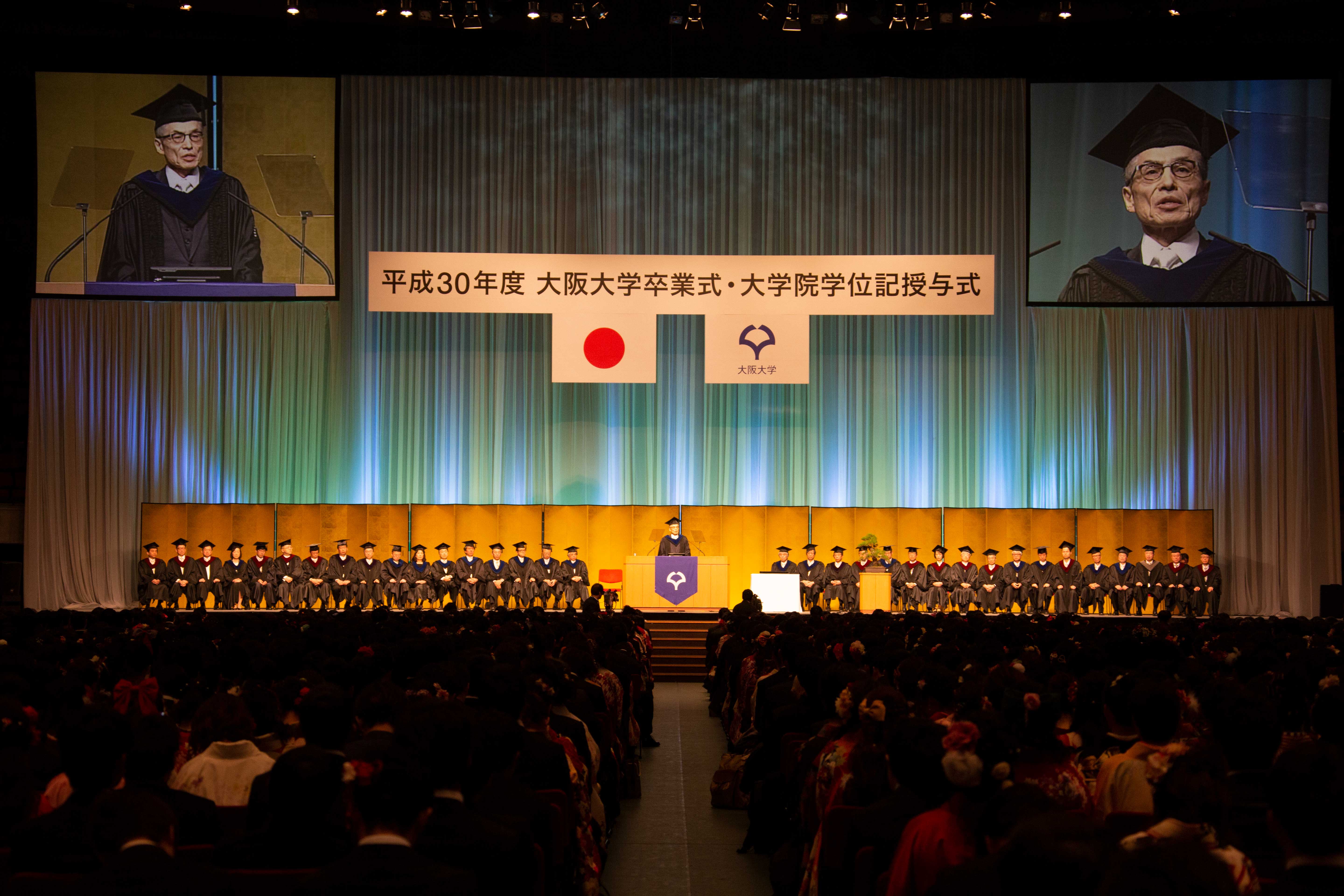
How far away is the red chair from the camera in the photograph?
17.7 meters

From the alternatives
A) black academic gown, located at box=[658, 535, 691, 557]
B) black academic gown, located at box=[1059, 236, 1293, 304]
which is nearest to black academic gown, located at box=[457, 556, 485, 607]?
black academic gown, located at box=[658, 535, 691, 557]

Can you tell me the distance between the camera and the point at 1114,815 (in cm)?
300

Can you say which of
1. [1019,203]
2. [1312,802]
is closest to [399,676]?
[1312,802]

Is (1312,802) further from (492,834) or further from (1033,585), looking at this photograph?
(1033,585)

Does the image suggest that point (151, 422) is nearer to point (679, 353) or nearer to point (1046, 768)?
point (679, 353)

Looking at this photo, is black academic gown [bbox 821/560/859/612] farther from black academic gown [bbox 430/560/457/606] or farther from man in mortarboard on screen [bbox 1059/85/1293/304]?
man in mortarboard on screen [bbox 1059/85/1293/304]

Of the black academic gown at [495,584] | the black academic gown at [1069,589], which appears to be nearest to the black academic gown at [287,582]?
the black academic gown at [495,584]

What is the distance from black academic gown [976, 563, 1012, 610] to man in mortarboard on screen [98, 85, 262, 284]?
1228 centimetres

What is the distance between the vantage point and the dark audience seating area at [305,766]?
2271 millimetres

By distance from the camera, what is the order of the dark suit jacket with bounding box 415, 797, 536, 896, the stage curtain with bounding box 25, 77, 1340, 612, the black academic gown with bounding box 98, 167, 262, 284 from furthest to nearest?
the stage curtain with bounding box 25, 77, 1340, 612 < the black academic gown with bounding box 98, 167, 262, 284 < the dark suit jacket with bounding box 415, 797, 536, 896

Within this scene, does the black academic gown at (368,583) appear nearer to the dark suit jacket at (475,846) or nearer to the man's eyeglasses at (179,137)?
the man's eyeglasses at (179,137)

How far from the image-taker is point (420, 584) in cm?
1773

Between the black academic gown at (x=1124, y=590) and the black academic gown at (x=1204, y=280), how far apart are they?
4.34 meters

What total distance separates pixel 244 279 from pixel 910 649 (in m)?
14.9
